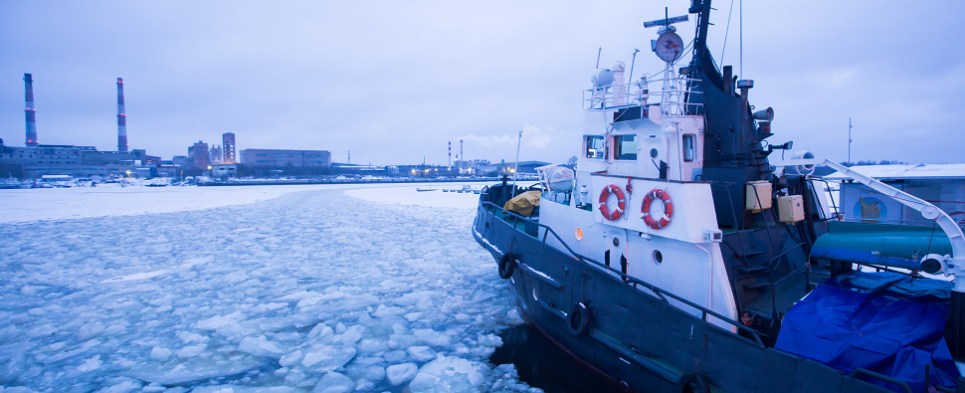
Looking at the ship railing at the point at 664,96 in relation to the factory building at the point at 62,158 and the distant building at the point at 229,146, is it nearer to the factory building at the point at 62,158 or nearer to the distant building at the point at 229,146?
the factory building at the point at 62,158

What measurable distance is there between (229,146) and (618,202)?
142139 mm

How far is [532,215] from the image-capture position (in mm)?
10203

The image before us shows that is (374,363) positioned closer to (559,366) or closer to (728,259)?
(559,366)

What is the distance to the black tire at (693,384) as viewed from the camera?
15.3 feet

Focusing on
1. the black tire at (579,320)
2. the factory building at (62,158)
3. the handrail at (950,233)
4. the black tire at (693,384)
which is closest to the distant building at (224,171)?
the factory building at (62,158)

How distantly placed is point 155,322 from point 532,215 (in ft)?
A: 24.2

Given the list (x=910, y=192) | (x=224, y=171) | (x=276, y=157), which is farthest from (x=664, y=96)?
(x=276, y=157)

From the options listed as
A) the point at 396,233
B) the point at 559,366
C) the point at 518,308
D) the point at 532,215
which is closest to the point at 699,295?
the point at 559,366

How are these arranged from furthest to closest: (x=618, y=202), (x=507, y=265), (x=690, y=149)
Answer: (x=507, y=265) → (x=690, y=149) → (x=618, y=202)

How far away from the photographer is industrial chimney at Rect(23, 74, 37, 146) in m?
91.0

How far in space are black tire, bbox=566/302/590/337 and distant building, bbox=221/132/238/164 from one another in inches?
5468

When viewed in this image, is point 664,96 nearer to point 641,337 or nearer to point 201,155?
point 641,337

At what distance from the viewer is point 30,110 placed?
94.9 meters

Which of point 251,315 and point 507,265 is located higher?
point 507,265
